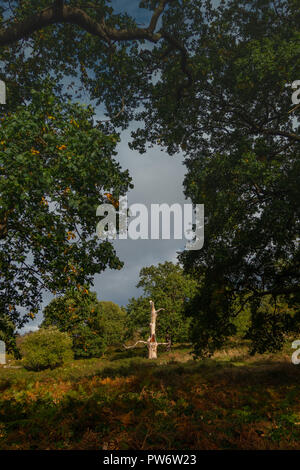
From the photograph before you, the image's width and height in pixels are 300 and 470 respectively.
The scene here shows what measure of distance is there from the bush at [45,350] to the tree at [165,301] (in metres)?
8.77

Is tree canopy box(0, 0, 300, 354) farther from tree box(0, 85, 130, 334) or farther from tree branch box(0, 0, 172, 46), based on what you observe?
tree box(0, 85, 130, 334)

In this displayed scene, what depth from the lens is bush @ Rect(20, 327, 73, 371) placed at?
32531 mm

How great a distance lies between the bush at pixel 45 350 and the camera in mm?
32531

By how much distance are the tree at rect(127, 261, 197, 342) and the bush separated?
28.8ft

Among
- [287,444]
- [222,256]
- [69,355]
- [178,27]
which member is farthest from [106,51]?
[69,355]

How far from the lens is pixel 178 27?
11344mm

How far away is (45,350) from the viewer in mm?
32688

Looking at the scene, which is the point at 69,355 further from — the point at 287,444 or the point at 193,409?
the point at 287,444

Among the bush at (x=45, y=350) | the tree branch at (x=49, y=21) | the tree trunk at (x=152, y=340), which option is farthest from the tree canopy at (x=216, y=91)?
the bush at (x=45, y=350)

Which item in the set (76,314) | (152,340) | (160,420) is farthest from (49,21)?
(152,340)

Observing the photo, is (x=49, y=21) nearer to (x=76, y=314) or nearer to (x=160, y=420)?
(x=76, y=314)

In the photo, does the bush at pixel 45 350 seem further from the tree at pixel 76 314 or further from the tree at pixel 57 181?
the tree at pixel 57 181

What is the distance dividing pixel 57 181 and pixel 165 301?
107ft
